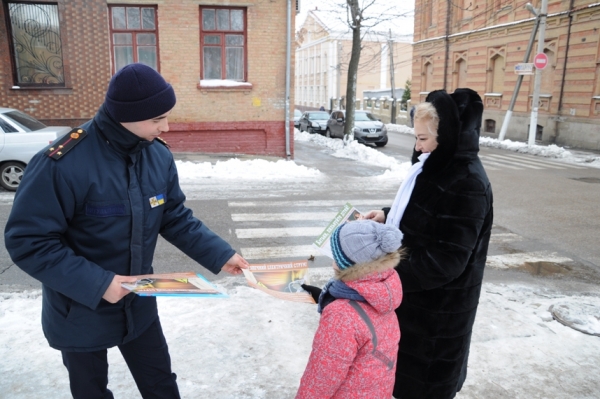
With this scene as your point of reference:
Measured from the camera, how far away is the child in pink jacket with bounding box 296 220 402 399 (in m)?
1.75

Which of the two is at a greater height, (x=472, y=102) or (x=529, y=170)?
(x=472, y=102)

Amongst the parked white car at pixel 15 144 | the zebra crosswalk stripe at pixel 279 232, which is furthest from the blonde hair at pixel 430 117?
the parked white car at pixel 15 144

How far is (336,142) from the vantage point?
21703 mm

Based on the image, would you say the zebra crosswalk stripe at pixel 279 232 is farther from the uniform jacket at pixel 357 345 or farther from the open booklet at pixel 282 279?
the uniform jacket at pixel 357 345

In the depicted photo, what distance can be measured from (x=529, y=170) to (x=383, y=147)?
26.3 feet

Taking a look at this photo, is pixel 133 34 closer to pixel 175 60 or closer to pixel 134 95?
pixel 175 60

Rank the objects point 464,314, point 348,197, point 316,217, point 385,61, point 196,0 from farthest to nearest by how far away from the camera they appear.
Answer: point 385,61
point 196,0
point 348,197
point 316,217
point 464,314

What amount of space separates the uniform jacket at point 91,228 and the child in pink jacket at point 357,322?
2.92 feet

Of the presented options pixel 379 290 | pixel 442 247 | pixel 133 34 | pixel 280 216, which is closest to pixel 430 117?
pixel 442 247

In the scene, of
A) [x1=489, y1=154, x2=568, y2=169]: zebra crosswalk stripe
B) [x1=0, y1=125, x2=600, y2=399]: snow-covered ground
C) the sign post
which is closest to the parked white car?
[x1=0, y1=125, x2=600, y2=399]: snow-covered ground

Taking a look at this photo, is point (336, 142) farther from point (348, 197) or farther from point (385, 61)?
point (385, 61)

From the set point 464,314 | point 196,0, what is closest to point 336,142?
point 196,0

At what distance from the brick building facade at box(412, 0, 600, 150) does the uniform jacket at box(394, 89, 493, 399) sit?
21413 mm

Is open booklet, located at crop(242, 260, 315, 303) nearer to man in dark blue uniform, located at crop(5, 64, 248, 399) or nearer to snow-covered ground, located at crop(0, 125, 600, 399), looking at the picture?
man in dark blue uniform, located at crop(5, 64, 248, 399)
